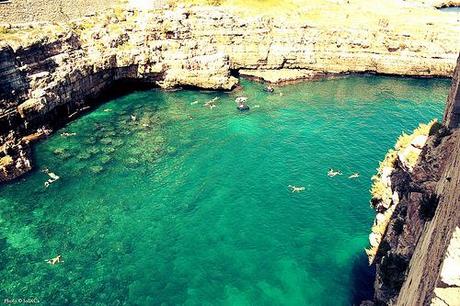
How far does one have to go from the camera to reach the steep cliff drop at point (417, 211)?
17906 mm

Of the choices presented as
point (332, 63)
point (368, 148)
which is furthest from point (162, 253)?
point (332, 63)

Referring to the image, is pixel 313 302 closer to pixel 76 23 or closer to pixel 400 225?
pixel 400 225

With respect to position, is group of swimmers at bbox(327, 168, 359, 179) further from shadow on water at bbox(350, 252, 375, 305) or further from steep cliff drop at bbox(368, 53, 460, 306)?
steep cliff drop at bbox(368, 53, 460, 306)

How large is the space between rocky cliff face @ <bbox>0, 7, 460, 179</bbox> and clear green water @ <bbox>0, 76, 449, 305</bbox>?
6283 millimetres

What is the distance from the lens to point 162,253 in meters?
43.8

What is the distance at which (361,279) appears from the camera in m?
39.7

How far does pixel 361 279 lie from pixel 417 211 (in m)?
16.2

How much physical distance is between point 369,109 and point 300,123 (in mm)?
15528

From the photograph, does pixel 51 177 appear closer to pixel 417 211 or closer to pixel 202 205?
pixel 202 205

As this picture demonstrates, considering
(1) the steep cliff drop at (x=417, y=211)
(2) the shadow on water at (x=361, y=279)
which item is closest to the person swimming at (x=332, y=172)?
(2) the shadow on water at (x=361, y=279)

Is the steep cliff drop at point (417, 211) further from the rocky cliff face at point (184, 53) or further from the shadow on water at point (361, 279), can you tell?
the rocky cliff face at point (184, 53)

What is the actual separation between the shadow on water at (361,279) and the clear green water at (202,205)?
18 cm

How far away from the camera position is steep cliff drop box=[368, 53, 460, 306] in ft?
58.7

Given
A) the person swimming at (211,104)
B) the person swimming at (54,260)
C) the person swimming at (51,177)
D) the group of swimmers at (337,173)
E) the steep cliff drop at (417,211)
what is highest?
the steep cliff drop at (417,211)
